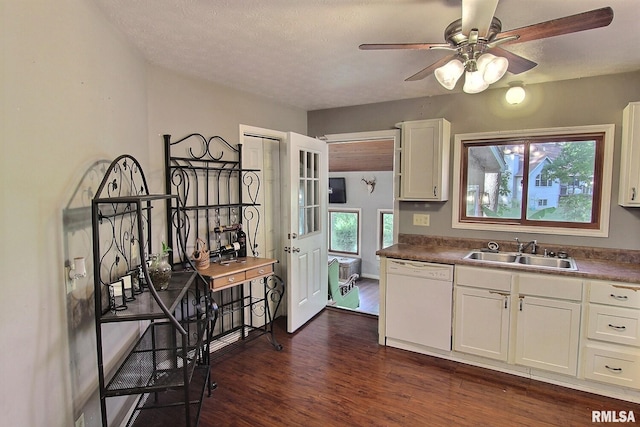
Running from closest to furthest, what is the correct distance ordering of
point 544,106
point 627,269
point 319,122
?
point 627,269, point 544,106, point 319,122

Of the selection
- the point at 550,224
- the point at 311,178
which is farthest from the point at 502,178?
the point at 311,178

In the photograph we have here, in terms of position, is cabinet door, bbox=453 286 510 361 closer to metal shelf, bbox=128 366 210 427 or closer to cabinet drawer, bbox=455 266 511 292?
cabinet drawer, bbox=455 266 511 292

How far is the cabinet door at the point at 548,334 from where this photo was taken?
8.14 feet

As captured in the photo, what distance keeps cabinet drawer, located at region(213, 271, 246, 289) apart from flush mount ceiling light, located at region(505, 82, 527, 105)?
104 inches

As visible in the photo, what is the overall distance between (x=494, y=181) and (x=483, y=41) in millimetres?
2005

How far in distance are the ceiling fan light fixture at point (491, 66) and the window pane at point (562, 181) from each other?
5.95 ft

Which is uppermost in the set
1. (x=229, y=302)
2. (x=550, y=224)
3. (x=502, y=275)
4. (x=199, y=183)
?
(x=199, y=183)

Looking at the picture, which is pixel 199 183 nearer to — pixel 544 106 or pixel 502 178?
pixel 502 178

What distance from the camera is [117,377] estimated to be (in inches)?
68.6

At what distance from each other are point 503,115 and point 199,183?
2.78 m

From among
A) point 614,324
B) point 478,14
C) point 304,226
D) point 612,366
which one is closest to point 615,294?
point 614,324

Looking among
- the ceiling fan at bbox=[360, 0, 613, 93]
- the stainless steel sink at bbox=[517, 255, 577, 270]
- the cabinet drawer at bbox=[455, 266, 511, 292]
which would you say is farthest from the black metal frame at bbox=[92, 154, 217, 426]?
the stainless steel sink at bbox=[517, 255, 577, 270]

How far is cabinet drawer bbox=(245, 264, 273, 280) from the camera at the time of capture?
280 cm

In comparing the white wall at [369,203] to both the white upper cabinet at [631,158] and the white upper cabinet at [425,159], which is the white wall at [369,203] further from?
the white upper cabinet at [631,158]
